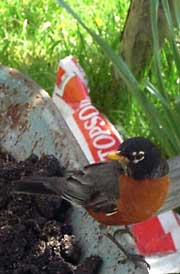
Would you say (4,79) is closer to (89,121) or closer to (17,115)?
(17,115)

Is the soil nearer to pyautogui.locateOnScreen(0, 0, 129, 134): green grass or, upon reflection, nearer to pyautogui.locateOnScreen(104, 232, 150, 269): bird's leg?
pyautogui.locateOnScreen(104, 232, 150, 269): bird's leg

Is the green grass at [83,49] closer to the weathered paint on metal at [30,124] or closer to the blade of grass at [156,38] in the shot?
the blade of grass at [156,38]

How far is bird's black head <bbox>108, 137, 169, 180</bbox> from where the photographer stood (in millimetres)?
1591

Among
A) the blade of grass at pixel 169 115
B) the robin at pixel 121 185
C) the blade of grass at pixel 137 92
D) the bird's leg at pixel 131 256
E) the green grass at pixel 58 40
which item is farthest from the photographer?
the green grass at pixel 58 40

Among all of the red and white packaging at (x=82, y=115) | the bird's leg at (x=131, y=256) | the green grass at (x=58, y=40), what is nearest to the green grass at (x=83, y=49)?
the green grass at (x=58, y=40)

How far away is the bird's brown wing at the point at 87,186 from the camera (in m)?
1.44

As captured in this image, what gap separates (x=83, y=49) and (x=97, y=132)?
0.80 meters

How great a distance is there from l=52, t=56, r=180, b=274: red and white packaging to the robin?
53cm

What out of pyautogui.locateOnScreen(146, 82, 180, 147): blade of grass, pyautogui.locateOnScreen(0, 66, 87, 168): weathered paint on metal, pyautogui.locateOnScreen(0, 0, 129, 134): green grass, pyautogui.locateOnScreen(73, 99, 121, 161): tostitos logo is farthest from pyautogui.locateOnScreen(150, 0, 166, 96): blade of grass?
pyautogui.locateOnScreen(0, 0, 129, 134): green grass

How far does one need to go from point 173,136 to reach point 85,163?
71 cm

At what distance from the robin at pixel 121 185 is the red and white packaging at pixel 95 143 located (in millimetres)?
528

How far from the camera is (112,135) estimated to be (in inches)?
82.2

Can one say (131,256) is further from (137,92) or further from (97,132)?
(97,132)

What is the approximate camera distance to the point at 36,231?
144cm
